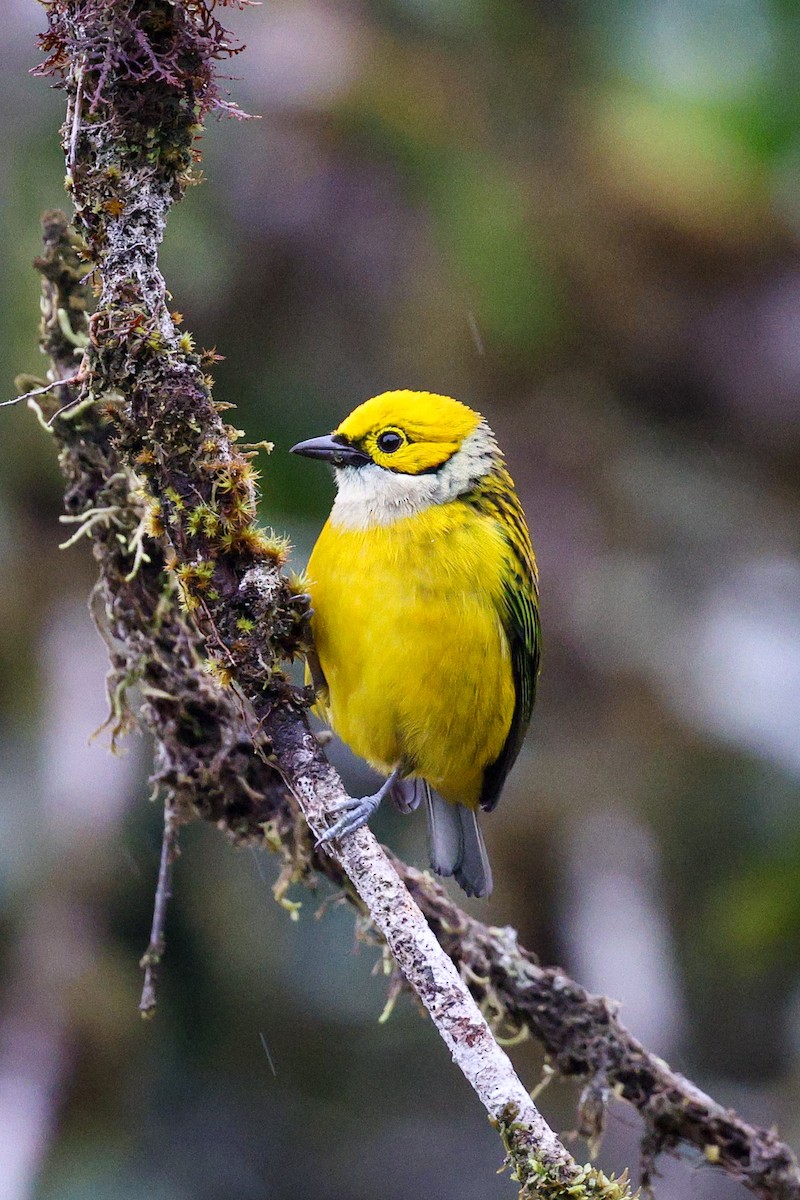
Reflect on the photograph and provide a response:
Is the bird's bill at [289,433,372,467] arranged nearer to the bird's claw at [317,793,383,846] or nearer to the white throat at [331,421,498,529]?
the white throat at [331,421,498,529]

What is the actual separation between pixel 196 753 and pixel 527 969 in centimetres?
107

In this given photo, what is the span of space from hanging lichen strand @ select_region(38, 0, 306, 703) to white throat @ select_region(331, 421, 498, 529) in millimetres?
989

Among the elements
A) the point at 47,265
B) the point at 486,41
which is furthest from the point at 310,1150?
the point at 486,41

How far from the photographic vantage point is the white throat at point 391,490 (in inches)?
156

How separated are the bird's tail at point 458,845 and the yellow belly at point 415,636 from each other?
0.45m

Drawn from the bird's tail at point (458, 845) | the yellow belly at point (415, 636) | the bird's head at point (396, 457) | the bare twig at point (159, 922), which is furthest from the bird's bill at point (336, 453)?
the bird's tail at point (458, 845)

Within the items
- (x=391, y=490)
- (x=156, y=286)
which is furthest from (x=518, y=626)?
(x=156, y=286)

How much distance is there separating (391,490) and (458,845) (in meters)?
1.26

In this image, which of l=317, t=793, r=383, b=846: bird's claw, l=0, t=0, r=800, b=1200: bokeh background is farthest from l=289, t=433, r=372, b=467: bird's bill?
l=0, t=0, r=800, b=1200: bokeh background

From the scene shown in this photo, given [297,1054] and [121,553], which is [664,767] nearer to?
[297,1054]

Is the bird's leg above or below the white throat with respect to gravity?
below

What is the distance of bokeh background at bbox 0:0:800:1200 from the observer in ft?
20.2

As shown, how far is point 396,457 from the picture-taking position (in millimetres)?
4086

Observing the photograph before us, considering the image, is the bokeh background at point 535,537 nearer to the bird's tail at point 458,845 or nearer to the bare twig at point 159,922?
the bird's tail at point 458,845
